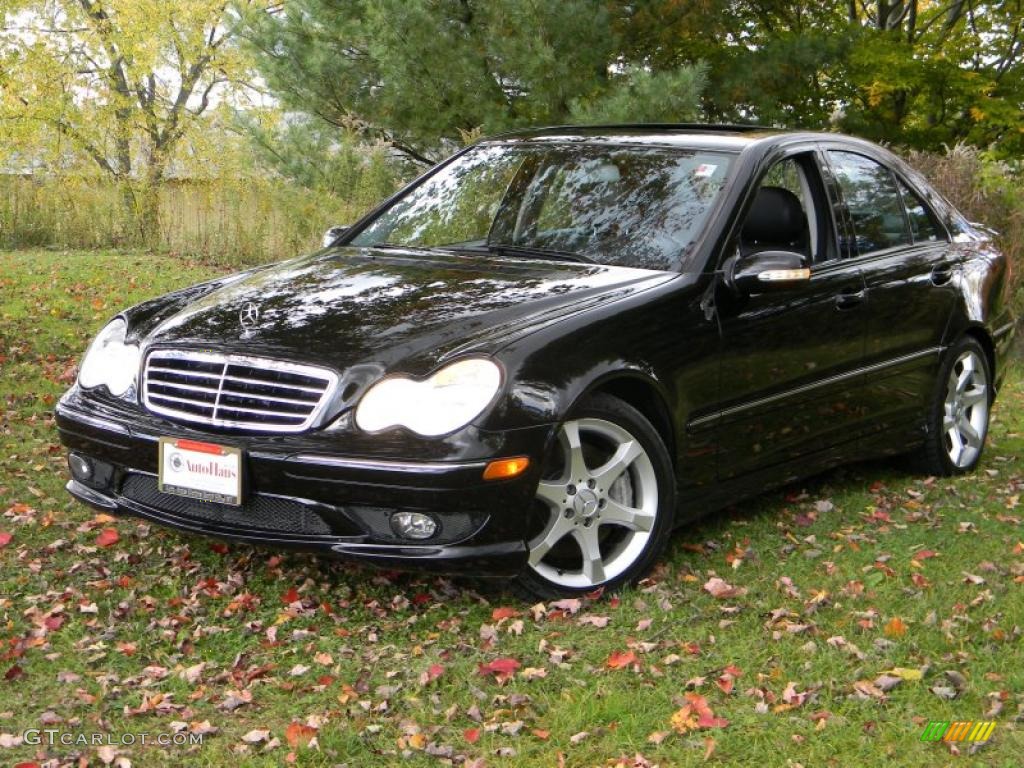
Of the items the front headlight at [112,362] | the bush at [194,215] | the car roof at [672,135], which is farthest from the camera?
the bush at [194,215]

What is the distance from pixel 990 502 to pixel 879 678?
2556mm

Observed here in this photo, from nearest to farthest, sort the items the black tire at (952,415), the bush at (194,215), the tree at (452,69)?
the black tire at (952,415) → the tree at (452,69) → the bush at (194,215)

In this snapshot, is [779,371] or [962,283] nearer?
[779,371]

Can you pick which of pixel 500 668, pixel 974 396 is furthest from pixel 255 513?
pixel 974 396

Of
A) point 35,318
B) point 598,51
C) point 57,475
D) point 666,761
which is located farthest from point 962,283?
point 598,51

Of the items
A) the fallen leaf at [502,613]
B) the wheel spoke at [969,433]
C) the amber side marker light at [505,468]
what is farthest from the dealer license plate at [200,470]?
the wheel spoke at [969,433]

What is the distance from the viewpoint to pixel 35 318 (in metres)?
10.8

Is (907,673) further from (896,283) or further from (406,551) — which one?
(896,283)

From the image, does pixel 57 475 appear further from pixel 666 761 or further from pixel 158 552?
pixel 666 761

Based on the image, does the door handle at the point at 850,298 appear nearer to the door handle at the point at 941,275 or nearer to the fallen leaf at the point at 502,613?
the door handle at the point at 941,275

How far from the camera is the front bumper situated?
4160 millimetres

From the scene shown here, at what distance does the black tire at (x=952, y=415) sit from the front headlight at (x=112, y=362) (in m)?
3.79

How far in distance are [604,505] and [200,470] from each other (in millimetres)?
1371

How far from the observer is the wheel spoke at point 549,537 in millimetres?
4473
